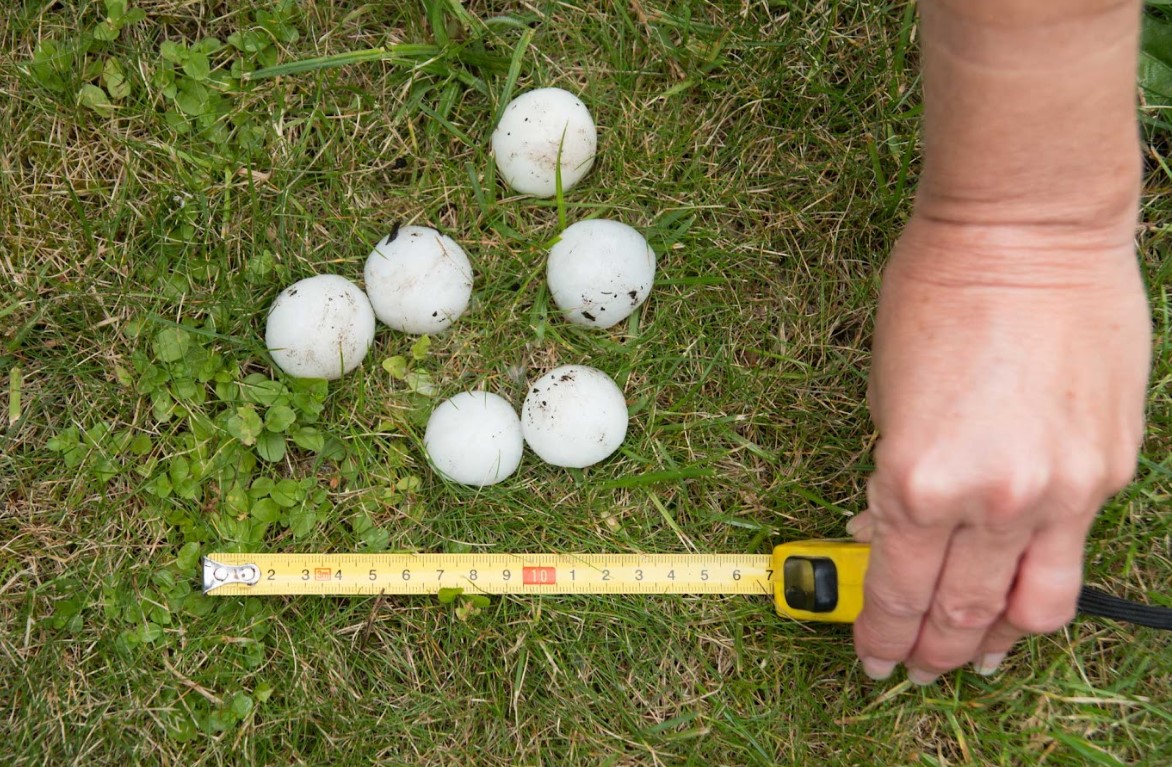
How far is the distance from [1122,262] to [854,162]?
884 mm

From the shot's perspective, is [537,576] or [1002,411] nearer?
[1002,411]

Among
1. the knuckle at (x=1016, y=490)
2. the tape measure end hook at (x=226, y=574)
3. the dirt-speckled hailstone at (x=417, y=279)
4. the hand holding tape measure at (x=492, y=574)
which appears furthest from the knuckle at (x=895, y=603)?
the tape measure end hook at (x=226, y=574)

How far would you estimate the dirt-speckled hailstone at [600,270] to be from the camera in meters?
1.94

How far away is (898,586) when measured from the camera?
1444 mm

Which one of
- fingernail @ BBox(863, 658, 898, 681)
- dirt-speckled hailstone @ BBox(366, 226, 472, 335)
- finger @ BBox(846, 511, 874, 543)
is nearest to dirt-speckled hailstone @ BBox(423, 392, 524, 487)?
dirt-speckled hailstone @ BBox(366, 226, 472, 335)

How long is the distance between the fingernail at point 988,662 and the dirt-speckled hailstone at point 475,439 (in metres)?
1.08

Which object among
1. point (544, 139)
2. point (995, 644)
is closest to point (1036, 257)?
point (995, 644)

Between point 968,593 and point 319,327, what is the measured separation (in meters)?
1.41

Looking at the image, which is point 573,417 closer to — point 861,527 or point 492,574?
point 492,574

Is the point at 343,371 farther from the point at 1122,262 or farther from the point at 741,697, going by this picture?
the point at 1122,262

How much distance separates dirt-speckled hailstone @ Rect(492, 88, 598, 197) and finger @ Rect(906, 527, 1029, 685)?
3.96ft

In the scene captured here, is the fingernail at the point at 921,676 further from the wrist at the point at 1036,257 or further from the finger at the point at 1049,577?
the wrist at the point at 1036,257

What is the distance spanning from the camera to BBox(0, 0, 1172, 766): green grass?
80.0 inches

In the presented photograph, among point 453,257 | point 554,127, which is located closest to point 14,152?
point 453,257
